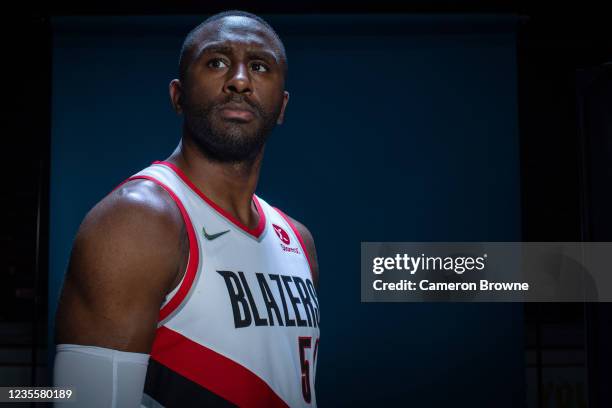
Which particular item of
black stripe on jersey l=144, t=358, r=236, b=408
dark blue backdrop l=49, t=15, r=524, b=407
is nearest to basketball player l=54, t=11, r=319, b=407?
black stripe on jersey l=144, t=358, r=236, b=408

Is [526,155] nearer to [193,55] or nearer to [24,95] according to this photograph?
[193,55]

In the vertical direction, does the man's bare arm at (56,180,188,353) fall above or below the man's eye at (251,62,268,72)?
below

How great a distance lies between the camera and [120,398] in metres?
0.84

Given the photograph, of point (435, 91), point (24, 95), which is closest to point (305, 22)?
point (435, 91)

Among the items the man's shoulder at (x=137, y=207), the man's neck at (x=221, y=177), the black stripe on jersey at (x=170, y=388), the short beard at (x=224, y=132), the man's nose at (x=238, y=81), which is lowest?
the black stripe on jersey at (x=170, y=388)

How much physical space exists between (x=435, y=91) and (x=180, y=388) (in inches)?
90.6

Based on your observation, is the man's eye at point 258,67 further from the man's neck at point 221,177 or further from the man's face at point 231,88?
the man's neck at point 221,177

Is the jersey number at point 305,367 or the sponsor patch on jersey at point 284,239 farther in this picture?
the sponsor patch on jersey at point 284,239

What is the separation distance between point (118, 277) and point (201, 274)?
17cm

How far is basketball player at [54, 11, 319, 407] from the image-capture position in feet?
2.76

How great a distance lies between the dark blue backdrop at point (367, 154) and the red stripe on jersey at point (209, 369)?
1.73m
